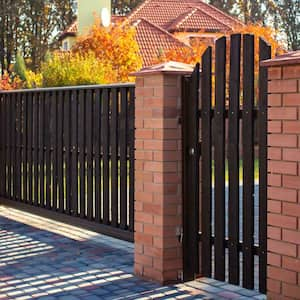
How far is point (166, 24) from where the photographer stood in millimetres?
41750

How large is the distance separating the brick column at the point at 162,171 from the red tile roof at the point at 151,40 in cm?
2859

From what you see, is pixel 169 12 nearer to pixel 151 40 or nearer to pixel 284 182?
pixel 151 40

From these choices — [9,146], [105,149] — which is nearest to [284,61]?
[105,149]

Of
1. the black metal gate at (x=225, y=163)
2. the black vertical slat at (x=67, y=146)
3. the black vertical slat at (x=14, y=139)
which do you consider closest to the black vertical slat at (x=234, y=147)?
the black metal gate at (x=225, y=163)

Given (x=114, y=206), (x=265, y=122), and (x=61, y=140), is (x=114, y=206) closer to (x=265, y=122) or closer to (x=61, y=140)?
(x=61, y=140)

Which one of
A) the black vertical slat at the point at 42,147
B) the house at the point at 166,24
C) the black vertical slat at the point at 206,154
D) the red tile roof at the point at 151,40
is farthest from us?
the house at the point at 166,24

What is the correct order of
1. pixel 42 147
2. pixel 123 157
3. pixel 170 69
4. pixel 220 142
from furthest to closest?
pixel 42 147 → pixel 123 157 → pixel 170 69 → pixel 220 142

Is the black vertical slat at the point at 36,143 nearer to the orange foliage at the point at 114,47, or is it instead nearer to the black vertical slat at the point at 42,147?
the black vertical slat at the point at 42,147

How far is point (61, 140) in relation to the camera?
9219mm

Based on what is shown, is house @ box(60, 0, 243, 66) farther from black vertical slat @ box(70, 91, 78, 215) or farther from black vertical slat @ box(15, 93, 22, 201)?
black vertical slat @ box(70, 91, 78, 215)

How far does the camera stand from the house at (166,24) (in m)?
36.7

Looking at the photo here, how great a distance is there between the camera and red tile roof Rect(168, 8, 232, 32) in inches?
1538

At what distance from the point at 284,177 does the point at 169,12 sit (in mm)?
40117

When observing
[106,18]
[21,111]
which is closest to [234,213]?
[21,111]
